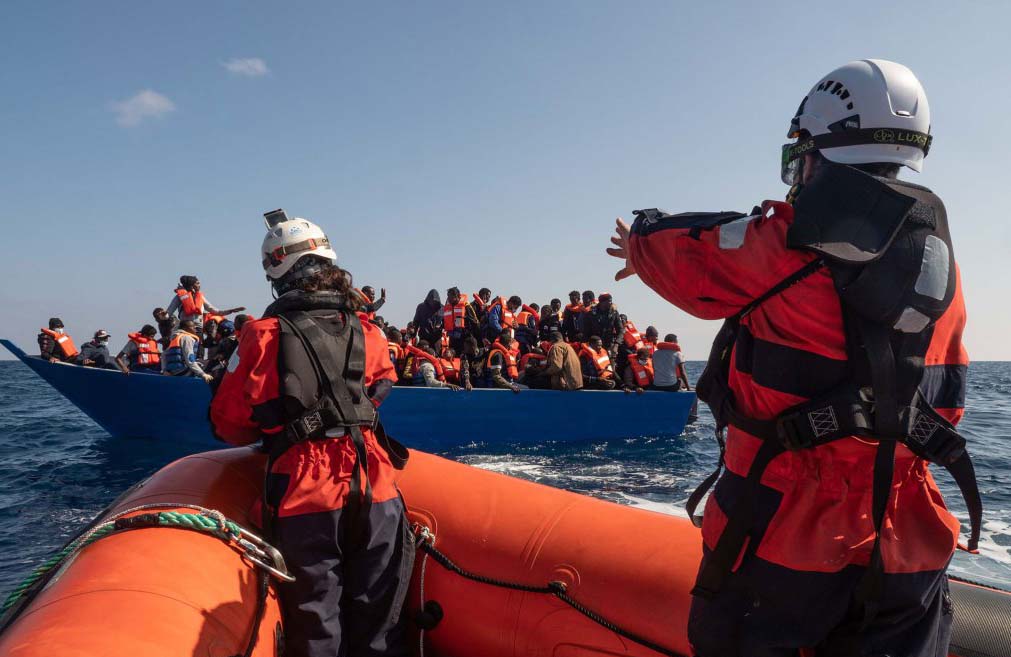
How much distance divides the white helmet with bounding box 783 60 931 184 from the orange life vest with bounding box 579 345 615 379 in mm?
10640

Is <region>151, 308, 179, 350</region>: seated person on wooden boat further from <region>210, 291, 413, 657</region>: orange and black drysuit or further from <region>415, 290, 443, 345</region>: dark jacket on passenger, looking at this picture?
<region>210, 291, 413, 657</region>: orange and black drysuit

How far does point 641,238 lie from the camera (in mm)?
1440

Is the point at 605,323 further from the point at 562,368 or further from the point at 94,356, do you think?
the point at 94,356

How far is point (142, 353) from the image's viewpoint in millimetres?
11172

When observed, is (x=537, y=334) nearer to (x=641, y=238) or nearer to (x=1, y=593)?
(x=1, y=593)

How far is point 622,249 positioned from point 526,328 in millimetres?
12043

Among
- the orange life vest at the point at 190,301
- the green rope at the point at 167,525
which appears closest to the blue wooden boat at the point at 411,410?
the orange life vest at the point at 190,301

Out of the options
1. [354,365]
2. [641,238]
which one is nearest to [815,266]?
[641,238]

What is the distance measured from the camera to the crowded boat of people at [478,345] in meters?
10.4

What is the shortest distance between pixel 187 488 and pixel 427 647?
1.17 meters

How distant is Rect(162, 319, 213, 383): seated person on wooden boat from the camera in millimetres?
9863

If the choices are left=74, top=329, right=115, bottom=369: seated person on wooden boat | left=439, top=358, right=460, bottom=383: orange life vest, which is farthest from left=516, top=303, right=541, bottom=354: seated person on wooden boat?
left=74, top=329, right=115, bottom=369: seated person on wooden boat

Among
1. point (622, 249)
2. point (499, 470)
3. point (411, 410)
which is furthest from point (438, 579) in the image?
point (411, 410)

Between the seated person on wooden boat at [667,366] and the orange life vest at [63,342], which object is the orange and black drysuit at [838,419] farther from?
the orange life vest at [63,342]
